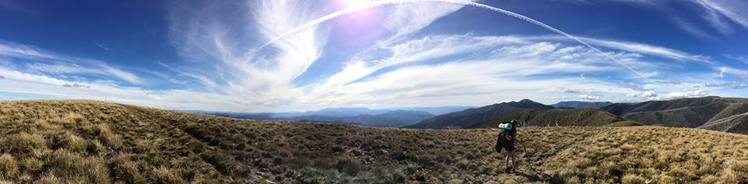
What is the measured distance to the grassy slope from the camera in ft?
52.3

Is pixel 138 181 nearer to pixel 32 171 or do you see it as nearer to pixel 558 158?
pixel 32 171

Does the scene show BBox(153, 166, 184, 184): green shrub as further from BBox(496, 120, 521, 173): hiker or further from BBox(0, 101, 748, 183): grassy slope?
BBox(496, 120, 521, 173): hiker

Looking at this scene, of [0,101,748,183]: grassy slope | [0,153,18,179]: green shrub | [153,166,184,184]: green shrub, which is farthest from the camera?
[0,101,748,183]: grassy slope

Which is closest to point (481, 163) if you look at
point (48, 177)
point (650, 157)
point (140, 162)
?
point (650, 157)

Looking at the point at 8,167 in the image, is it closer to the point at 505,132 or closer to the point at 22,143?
the point at 22,143

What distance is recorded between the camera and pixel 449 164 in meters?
23.7

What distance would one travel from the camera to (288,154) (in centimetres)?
2306

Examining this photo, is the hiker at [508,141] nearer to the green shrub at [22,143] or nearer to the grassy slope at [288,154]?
the grassy slope at [288,154]

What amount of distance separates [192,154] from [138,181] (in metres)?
4.82

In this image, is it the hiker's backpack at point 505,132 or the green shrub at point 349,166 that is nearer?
the green shrub at point 349,166

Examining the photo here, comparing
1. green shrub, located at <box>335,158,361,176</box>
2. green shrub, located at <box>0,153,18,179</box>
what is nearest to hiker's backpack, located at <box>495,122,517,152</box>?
green shrub, located at <box>335,158,361,176</box>

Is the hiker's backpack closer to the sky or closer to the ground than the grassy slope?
closer to the sky

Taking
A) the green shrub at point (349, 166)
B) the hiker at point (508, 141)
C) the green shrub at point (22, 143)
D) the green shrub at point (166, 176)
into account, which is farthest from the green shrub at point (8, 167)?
the hiker at point (508, 141)

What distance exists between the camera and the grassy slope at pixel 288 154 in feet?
52.3
